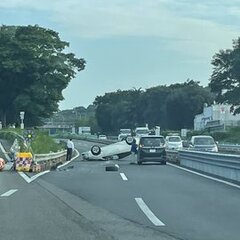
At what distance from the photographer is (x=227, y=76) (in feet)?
332

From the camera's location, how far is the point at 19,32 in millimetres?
81938

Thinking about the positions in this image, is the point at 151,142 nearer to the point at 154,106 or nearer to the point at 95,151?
the point at 95,151

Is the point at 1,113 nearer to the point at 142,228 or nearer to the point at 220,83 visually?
the point at 220,83

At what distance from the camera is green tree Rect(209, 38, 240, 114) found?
9900 cm

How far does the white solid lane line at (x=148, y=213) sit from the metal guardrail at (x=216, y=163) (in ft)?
22.8

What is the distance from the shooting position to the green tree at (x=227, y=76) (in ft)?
325

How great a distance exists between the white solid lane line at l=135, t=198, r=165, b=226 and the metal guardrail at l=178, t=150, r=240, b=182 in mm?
6951

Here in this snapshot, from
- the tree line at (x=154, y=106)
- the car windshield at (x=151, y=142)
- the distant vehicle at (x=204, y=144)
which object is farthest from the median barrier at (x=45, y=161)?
the tree line at (x=154, y=106)

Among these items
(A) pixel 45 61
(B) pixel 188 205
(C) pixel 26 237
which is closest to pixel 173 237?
(C) pixel 26 237

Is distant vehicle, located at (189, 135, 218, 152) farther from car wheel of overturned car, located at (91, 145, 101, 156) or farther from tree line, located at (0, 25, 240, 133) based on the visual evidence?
tree line, located at (0, 25, 240, 133)

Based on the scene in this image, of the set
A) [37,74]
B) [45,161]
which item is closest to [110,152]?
[45,161]

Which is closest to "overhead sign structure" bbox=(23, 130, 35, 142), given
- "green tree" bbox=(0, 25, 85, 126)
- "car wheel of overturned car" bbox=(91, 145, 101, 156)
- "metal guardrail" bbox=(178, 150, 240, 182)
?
"car wheel of overturned car" bbox=(91, 145, 101, 156)

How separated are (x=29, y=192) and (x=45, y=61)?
193 feet

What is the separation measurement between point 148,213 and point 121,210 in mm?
908
